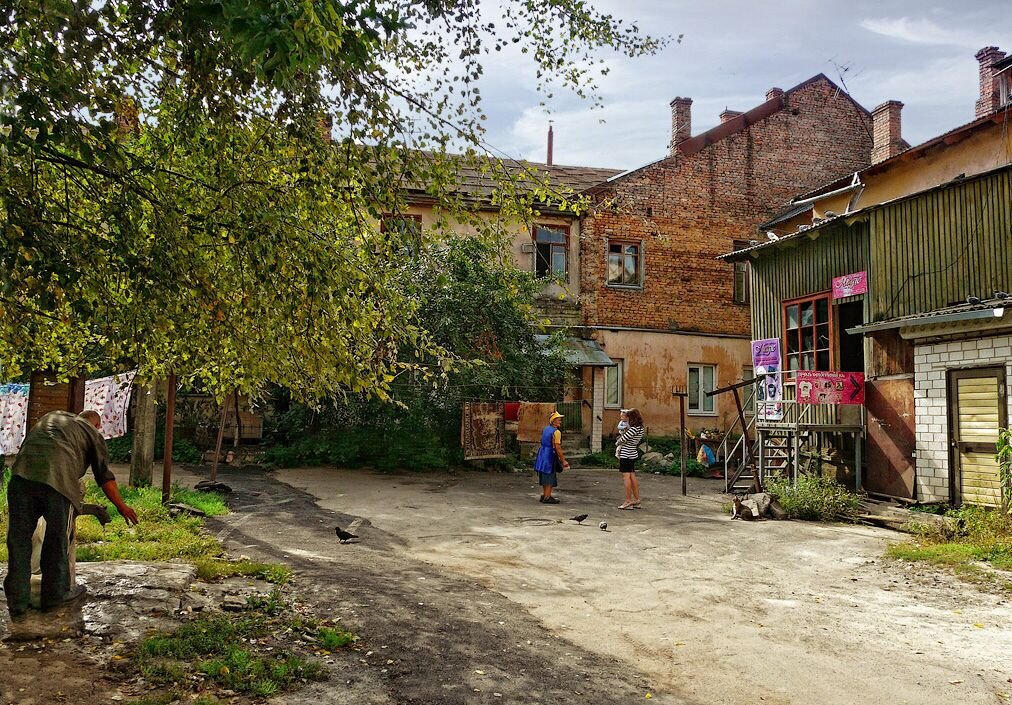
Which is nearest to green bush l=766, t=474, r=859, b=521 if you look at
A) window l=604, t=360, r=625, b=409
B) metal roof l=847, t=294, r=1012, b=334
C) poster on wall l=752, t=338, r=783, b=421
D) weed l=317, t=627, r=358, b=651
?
poster on wall l=752, t=338, r=783, b=421

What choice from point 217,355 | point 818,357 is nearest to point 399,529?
point 217,355

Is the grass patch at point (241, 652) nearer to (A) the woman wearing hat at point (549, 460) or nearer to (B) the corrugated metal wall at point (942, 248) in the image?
(A) the woman wearing hat at point (549, 460)

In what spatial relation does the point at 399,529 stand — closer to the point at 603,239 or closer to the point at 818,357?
the point at 818,357

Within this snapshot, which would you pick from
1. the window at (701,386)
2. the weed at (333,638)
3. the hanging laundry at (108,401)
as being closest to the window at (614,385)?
the window at (701,386)

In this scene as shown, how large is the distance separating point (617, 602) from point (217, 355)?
13.4 feet

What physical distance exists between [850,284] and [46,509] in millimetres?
13057

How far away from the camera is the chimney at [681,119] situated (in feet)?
84.2

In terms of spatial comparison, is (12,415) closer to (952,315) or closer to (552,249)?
(952,315)

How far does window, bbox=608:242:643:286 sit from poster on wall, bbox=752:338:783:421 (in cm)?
706

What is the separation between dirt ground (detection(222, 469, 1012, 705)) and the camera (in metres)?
5.02

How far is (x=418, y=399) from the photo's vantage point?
1798cm

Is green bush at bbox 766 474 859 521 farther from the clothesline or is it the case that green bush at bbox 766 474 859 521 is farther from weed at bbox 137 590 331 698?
the clothesline

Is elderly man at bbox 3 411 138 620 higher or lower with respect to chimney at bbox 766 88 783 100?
lower

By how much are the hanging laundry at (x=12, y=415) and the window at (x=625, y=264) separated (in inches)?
610
